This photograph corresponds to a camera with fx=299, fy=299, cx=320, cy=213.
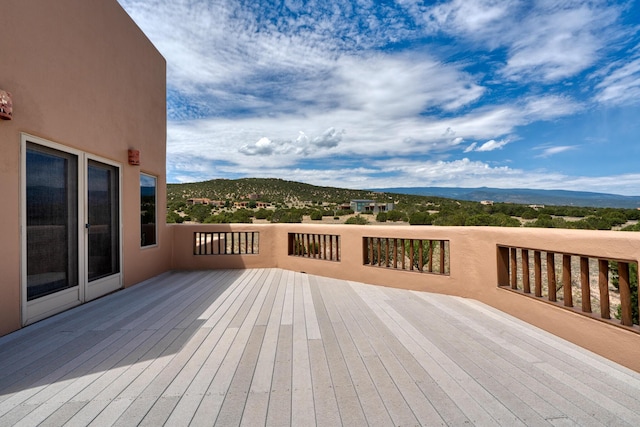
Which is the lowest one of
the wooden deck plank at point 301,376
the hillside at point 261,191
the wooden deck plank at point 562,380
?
the wooden deck plank at point 562,380

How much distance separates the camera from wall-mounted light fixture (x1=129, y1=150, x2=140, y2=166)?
16.1ft

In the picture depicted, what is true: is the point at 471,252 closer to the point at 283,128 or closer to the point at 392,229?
the point at 392,229

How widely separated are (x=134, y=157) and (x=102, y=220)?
3.93 feet

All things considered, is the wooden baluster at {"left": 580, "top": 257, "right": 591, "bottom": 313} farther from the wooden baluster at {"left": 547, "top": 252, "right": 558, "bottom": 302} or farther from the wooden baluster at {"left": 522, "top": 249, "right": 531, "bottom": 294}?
the wooden baluster at {"left": 522, "top": 249, "right": 531, "bottom": 294}

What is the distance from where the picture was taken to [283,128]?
1482cm

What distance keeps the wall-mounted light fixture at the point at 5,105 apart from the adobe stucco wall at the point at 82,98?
0.32 ft

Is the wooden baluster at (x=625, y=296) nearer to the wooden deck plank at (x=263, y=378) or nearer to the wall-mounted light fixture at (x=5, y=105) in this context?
the wooden deck plank at (x=263, y=378)

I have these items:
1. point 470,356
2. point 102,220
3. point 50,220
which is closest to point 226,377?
point 470,356

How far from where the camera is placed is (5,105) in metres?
2.72

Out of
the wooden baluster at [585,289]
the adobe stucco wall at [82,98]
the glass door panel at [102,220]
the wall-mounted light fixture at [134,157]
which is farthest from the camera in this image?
the wall-mounted light fixture at [134,157]

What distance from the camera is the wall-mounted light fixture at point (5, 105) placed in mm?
2693

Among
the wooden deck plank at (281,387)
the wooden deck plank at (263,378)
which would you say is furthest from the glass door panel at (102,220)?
the wooden deck plank at (281,387)

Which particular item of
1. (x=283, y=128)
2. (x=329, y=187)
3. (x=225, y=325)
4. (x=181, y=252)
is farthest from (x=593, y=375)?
(x=329, y=187)

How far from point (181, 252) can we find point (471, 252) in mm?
5554
